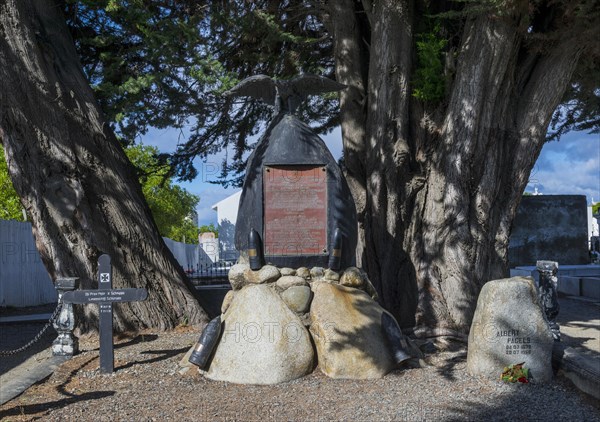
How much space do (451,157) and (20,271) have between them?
1177cm

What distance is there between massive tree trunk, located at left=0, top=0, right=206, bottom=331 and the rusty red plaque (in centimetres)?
301

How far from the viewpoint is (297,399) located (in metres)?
5.75

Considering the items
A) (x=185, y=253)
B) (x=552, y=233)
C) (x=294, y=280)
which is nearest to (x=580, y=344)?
(x=294, y=280)

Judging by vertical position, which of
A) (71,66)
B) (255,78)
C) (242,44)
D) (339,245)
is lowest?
(339,245)

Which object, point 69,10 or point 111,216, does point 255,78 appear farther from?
point 69,10

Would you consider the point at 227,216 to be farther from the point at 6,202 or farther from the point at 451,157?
the point at 451,157

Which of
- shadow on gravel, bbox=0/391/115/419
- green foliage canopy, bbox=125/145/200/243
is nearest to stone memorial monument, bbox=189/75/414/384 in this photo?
shadow on gravel, bbox=0/391/115/419

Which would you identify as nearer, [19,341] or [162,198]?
[19,341]

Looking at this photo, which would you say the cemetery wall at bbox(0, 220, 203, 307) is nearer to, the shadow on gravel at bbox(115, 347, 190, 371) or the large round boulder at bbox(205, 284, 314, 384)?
the shadow on gravel at bbox(115, 347, 190, 371)

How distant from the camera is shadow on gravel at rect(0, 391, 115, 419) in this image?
545 cm

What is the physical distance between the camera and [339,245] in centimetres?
728

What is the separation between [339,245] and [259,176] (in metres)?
1.28

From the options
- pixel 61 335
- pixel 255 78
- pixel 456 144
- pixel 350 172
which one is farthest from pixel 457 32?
pixel 61 335

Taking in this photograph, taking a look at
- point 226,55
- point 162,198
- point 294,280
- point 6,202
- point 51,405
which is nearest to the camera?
point 51,405
